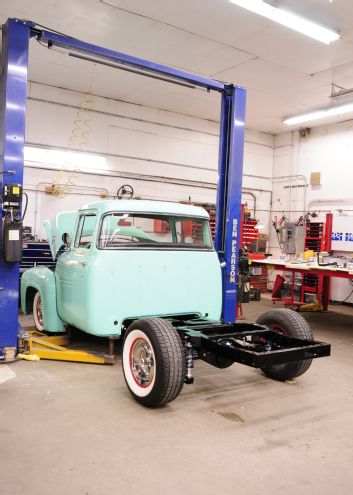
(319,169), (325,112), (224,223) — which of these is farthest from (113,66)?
(319,169)

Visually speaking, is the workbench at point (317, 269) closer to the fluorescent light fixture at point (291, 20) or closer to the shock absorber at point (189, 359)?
the fluorescent light fixture at point (291, 20)

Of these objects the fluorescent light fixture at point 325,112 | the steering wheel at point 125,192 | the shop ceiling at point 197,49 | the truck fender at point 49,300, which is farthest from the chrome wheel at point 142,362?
the fluorescent light fixture at point 325,112

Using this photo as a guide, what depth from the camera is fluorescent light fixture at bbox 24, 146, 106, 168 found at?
34.1ft

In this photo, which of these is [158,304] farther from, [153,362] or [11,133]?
[11,133]

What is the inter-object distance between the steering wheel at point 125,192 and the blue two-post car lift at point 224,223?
5.22 m

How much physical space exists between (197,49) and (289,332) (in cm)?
592

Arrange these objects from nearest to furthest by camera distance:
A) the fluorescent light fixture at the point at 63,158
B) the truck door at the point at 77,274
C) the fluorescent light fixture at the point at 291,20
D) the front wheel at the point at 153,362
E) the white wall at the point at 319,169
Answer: the front wheel at the point at 153,362 < the truck door at the point at 77,274 < the fluorescent light fixture at the point at 291,20 < the fluorescent light fixture at the point at 63,158 < the white wall at the point at 319,169

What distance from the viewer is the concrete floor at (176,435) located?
113 inches

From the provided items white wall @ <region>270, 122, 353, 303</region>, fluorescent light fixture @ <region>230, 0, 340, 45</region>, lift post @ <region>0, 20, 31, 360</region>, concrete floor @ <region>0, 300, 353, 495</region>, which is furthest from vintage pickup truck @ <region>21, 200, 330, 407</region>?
white wall @ <region>270, 122, 353, 303</region>

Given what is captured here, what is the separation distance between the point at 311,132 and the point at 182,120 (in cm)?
399

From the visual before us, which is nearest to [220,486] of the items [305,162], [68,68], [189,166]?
[68,68]

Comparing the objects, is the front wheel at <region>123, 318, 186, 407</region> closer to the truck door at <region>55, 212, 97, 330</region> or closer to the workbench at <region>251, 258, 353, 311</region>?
the truck door at <region>55, 212, 97, 330</region>

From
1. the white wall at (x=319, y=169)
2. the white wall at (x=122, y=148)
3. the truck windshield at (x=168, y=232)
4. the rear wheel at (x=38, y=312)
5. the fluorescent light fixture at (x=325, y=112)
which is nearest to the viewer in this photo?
the truck windshield at (x=168, y=232)

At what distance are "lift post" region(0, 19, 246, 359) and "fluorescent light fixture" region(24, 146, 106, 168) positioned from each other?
4.86 meters
